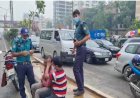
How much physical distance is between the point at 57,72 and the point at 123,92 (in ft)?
11.6

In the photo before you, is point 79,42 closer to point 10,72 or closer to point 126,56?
point 10,72

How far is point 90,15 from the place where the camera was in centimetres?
8312

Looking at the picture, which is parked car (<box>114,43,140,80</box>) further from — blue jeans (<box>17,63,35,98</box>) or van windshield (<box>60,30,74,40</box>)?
van windshield (<box>60,30,74,40</box>)

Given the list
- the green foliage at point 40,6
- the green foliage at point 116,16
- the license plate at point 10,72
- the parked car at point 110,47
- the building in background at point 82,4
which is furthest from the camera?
the building in background at point 82,4

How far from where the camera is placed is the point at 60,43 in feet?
41.1

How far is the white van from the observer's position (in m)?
12.3

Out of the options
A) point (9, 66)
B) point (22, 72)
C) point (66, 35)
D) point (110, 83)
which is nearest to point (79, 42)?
point (22, 72)

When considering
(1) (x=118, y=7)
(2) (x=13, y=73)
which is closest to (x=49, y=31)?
(2) (x=13, y=73)

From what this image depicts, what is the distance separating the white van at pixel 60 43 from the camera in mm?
12336

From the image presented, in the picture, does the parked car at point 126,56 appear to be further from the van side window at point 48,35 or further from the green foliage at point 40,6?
the green foliage at point 40,6


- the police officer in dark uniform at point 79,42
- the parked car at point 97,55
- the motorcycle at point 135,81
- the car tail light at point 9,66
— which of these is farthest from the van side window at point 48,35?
the motorcycle at point 135,81

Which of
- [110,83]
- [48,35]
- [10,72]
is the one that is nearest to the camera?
[10,72]

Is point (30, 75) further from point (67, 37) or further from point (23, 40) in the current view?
point (67, 37)

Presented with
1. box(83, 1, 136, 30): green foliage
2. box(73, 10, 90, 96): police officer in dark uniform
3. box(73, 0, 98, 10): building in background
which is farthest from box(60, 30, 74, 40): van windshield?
→ box(73, 0, 98, 10): building in background
